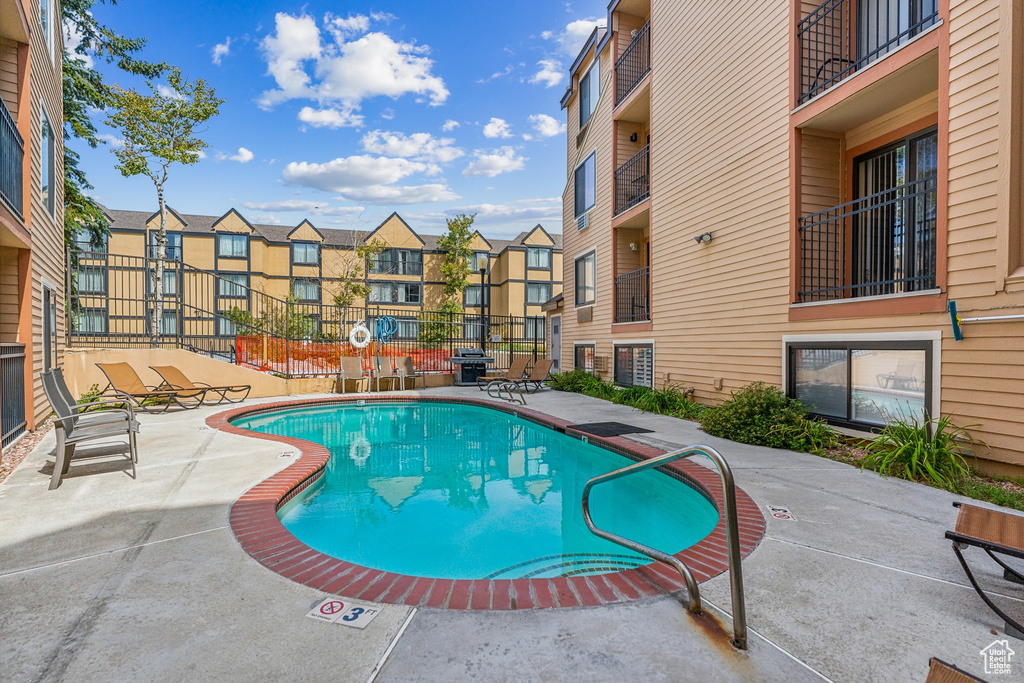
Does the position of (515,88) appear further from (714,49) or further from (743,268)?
(743,268)

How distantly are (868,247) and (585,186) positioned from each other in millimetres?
9645

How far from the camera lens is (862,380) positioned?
6039 mm

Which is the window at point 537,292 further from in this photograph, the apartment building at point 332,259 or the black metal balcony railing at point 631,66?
the black metal balcony railing at point 631,66

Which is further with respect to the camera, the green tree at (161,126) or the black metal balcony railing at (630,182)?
the green tree at (161,126)

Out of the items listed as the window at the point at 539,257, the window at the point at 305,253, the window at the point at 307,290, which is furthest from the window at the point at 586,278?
the window at the point at 305,253

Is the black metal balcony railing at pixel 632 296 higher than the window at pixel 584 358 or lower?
higher

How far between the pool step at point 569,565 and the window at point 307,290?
106ft

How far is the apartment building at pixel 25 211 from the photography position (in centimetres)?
587

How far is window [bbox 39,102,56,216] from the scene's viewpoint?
25.7ft

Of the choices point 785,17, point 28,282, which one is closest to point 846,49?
point 785,17

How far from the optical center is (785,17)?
23.6 ft

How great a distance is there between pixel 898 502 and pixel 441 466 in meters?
4.88

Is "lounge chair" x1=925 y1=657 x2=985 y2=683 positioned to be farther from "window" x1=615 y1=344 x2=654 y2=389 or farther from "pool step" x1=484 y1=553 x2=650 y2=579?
"window" x1=615 y1=344 x2=654 y2=389

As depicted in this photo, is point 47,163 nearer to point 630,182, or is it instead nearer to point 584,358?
point 630,182
